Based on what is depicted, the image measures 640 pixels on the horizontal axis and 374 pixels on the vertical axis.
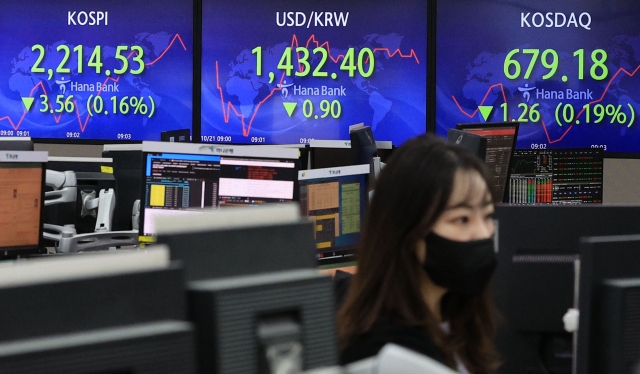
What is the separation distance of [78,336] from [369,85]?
5.93 m

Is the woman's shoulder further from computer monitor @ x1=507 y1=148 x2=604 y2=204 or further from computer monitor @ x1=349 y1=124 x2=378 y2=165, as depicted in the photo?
computer monitor @ x1=507 y1=148 x2=604 y2=204

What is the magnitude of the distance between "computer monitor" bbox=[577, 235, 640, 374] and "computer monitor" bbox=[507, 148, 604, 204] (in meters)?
3.52

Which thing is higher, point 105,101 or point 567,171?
point 105,101

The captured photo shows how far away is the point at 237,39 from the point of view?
6660 mm

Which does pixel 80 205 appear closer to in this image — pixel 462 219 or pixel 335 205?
pixel 335 205

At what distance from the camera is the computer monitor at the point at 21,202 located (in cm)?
397

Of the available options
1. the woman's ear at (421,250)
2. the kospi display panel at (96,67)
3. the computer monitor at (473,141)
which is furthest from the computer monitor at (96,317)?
the kospi display panel at (96,67)

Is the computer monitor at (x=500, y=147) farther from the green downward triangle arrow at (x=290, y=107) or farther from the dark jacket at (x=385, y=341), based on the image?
the dark jacket at (x=385, y=341)

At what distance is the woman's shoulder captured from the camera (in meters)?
1.43

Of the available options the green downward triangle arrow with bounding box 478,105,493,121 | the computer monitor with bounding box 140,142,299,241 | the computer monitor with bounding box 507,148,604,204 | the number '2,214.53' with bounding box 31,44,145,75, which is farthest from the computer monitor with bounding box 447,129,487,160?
the number '2,214.53' with bounding box 31,44,145,75

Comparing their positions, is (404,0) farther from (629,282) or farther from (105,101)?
(629,282)

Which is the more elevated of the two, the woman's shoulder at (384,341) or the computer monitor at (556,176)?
the computer monitor at (556,176)

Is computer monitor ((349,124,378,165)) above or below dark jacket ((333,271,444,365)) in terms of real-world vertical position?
above

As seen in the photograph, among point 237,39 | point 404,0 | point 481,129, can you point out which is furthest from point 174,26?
point 481,129
